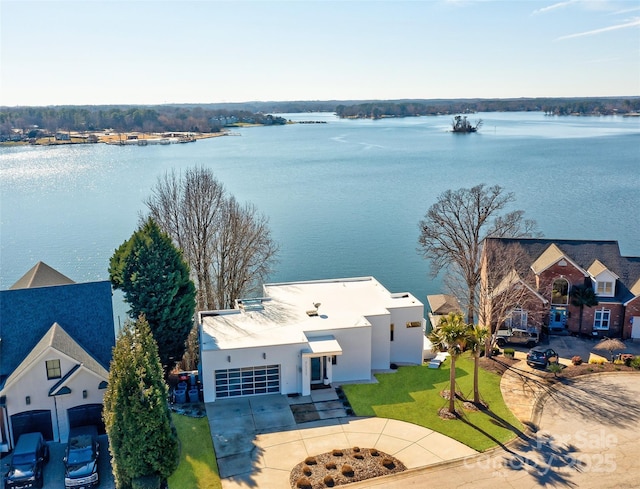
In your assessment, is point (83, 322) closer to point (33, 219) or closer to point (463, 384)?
point (463, 384)

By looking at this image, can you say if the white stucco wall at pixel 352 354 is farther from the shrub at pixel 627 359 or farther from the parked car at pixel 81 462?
the shrub at pixel 627 359

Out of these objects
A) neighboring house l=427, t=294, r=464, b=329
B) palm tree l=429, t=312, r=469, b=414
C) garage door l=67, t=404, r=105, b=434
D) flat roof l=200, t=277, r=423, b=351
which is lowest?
neighboring house l=427, t=294, r=464, b=329

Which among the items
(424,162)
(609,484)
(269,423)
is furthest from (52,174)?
(609,484)

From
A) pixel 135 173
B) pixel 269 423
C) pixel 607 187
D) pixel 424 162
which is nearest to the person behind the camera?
pixel 269 423

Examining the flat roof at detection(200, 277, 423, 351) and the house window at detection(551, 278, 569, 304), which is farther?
the house window at detection(551, 278, 569, 304)

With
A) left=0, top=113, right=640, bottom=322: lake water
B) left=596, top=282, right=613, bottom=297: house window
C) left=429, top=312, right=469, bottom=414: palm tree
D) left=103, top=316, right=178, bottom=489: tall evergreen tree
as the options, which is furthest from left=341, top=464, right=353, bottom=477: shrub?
left=0, top=113, right=640, bottom=322: lake water

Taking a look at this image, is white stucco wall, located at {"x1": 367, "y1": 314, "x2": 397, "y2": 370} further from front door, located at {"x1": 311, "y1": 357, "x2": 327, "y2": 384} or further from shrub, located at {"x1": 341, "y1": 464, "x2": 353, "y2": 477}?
shrub, located at {"x1": 341, "y1": 464, "x2": 353, "y2": 477}

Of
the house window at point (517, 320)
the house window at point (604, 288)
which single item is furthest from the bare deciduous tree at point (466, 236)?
the house window at point (604, 288)
